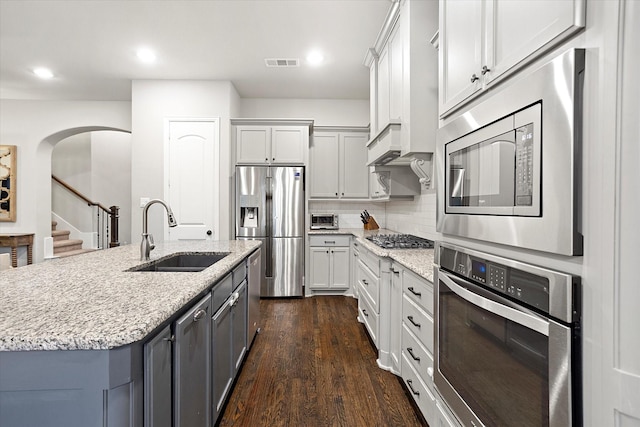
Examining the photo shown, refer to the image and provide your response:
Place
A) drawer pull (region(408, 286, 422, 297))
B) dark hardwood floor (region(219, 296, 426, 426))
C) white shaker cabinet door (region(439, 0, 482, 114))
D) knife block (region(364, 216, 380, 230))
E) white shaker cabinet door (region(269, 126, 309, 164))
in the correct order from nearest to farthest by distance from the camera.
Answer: white shaker cabinet door (region(439, 0, 482, 114)), drawer pull (region(408, 286, 422, 297)), dark hardwood floor (region(219, 296, 426, 426)), white shaker cabinet door (region(269, 126, 309, 164)), knife block (region(364, 216, 380, 230))

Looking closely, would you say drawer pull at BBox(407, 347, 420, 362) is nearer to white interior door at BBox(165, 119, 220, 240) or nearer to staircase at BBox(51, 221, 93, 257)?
white interior door at BBox(165, 119, 220, 240)

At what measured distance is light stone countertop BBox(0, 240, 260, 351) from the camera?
34.4 inches

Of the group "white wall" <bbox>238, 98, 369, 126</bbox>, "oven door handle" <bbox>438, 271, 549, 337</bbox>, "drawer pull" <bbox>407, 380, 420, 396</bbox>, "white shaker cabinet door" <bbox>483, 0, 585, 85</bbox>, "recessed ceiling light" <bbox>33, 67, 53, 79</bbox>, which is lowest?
"drawer pull" <bbox>407, 380, 420, 396</bbox>

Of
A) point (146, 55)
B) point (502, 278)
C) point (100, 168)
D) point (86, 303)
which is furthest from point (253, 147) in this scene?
point (100, 168)

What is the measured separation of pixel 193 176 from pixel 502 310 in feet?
14.0

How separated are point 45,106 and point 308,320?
5.14 meters

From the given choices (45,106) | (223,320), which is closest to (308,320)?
(223,320)

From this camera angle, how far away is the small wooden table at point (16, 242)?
4751 mm

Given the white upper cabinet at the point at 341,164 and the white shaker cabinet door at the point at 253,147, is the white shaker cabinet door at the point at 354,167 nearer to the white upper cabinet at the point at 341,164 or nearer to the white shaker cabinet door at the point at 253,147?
the white upper cabinet at the point at 341,164

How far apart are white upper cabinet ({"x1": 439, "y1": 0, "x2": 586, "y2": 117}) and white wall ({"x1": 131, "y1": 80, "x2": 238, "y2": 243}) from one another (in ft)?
11.7

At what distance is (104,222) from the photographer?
23.2 feet

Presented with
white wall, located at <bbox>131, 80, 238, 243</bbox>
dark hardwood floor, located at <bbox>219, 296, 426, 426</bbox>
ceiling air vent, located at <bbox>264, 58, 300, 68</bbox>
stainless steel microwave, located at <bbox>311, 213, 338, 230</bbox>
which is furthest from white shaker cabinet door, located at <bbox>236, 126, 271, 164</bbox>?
dark hardwood floor, located at <bbox>219, 296, 426, 426</bbox>

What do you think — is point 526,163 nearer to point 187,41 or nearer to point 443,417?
point 443,417

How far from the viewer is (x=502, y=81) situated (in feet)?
3.48
